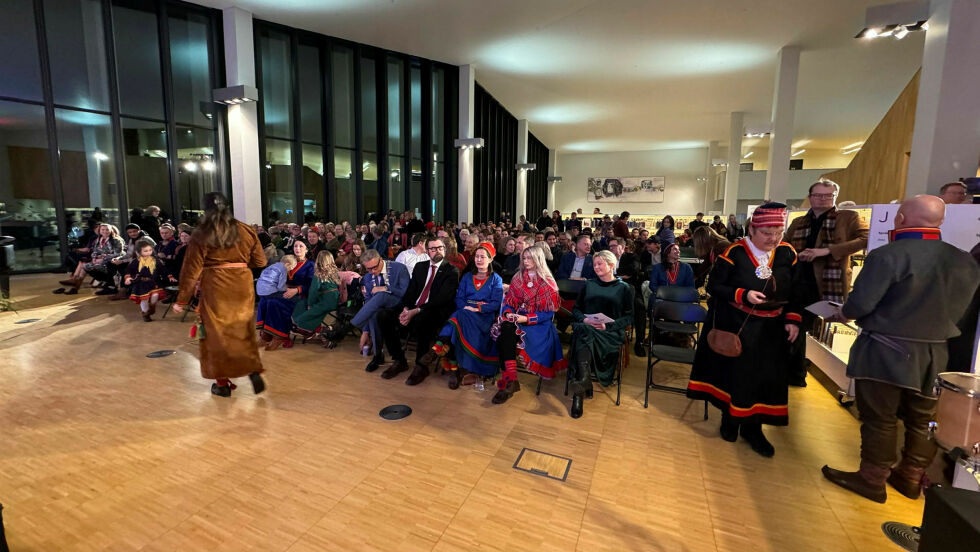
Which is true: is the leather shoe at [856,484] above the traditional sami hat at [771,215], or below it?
below

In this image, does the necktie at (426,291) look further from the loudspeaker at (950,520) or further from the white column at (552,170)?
the white column at (552,170)

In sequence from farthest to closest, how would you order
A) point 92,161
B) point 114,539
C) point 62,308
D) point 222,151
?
point 222,151 → point 92,161 → point 62,308 → point 114,539

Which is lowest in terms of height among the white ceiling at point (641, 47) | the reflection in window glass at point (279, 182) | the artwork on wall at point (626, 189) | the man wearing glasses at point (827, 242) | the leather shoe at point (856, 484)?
the leather shoe at point (856, 484)

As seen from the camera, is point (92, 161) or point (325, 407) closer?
point (325, 407)

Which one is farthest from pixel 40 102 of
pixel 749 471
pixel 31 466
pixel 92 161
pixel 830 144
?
pixel 830 144

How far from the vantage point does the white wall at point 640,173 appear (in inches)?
1006

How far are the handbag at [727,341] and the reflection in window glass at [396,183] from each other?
10745 millimetres

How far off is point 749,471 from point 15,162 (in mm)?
12190

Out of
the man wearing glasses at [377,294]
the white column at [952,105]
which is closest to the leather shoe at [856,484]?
the man wearing glasses at [377,294]

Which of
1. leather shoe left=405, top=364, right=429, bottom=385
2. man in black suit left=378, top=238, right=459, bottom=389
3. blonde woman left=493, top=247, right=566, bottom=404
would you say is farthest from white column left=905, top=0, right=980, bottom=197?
leather shoe left=405, top=364, right=429, bottom=385

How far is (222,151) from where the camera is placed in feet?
30.9

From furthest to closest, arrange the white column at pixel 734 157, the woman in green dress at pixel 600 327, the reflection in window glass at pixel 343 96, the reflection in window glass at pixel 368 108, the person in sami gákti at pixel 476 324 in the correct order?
1. the white column at pixel 734 157
2. the reflection in window glass at pixel 368 108
3. the reflection in window glass at pixel 343 96
4. the person in sami gákti at pixel 476 324
5. the woman in green dress at pixel 600 327

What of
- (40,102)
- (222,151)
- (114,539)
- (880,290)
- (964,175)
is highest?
(40,102)

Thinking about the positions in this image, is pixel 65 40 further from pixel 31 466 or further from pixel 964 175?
pixel 964 175
